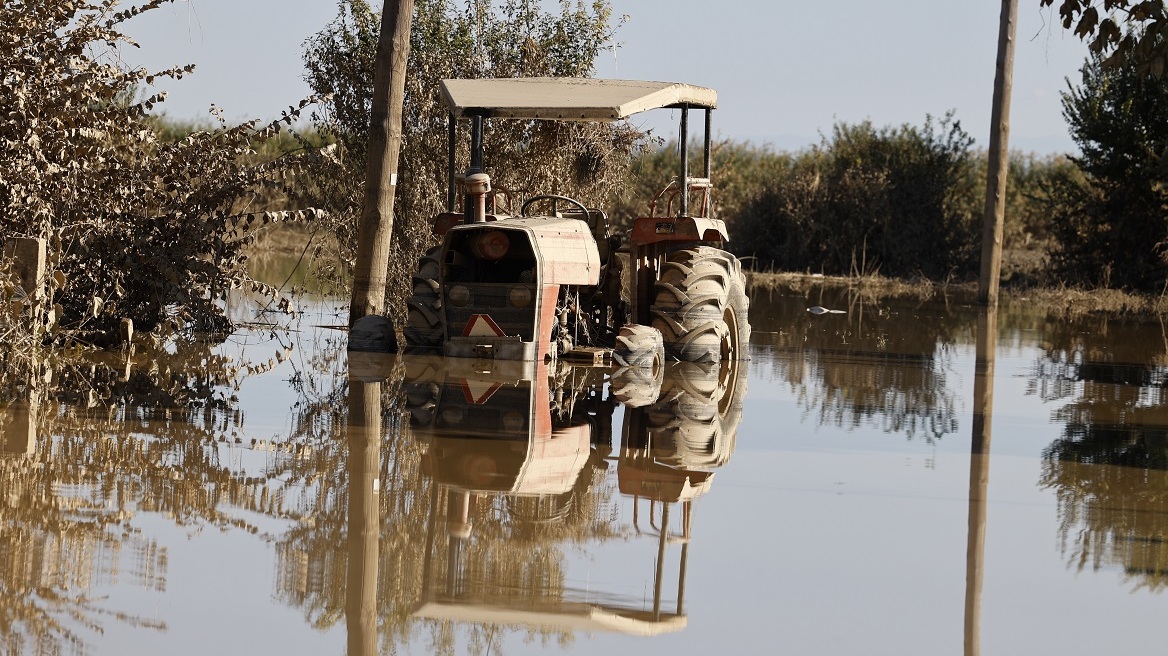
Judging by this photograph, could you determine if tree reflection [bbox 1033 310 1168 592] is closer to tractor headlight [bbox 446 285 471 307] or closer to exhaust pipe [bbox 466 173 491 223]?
tractor headlight [bbox 446 285 471 307]

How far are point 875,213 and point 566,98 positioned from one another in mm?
20115

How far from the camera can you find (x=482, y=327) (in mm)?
12805

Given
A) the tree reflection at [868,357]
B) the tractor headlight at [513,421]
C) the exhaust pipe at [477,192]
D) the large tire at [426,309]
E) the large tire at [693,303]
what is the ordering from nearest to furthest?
1. the tractor headlight at [513,421]
2. the tree reflection at [868,357]
3. the exhaust pipe at [477,192]
4. the large tire at [426,309]
5. the large tire at [693,303]

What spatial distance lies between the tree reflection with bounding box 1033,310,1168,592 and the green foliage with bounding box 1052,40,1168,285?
10462 millimetres

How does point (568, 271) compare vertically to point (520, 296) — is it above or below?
above

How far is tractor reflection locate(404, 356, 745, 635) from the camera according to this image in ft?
18.8

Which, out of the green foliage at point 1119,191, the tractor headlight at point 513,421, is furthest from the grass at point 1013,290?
the tractor headlight at point 513,421

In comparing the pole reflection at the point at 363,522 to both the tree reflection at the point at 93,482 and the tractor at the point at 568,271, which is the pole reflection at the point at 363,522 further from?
the tractor at the point at 568,271

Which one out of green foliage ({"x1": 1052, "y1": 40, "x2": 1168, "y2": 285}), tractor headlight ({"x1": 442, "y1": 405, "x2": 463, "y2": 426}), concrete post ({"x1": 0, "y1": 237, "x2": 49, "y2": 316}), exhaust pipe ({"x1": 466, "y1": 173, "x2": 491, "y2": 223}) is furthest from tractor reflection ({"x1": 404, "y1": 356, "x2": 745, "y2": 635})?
green foliage ({"x1": 1052, "y1": 40, "x2": 1168, "y2": 285})

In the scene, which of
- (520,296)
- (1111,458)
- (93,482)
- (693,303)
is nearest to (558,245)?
(520,296)

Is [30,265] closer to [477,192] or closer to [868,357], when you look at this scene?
[477,192]

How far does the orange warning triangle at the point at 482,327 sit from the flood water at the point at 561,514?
26cm

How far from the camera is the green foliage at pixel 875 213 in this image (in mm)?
32094

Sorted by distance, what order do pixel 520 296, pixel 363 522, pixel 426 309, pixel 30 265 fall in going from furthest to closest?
pixel 426 309, pixel 520 296, pixel 30 265, pixel 363 522
